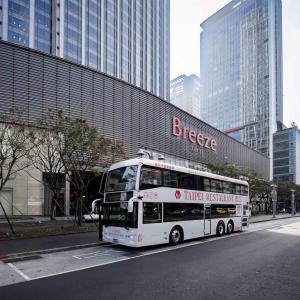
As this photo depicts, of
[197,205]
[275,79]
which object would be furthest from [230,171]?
[275,79]

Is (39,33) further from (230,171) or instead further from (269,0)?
(269,0)

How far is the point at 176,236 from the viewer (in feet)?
49.9

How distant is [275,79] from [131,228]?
151276 mm

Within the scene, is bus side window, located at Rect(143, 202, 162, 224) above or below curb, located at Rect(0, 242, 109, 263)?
above

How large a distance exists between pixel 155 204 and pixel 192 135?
37252mm

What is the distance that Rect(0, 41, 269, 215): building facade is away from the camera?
96.8 feet

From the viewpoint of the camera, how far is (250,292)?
7551 mm

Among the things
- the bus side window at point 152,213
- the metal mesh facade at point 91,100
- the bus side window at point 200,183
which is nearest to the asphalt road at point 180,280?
the bus side window at point 152,213

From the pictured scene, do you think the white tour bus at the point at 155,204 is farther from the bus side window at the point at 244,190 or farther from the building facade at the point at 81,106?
the building facade at the point at 81,106

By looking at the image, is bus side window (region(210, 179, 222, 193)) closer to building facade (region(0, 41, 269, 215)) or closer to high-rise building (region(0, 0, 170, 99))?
building facade (region(0, 41, 269, 215))

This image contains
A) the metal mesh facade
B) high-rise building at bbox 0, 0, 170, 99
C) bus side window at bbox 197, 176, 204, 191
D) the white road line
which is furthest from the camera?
high-rise building at bbox 0, 0, 170, 99

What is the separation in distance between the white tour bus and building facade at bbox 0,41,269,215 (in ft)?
41.5

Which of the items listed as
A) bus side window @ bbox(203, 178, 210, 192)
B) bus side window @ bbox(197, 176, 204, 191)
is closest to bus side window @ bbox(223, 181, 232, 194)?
bus side window @ bbox(203, 178, 210, 192)

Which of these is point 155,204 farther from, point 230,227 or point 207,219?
point 230,227
